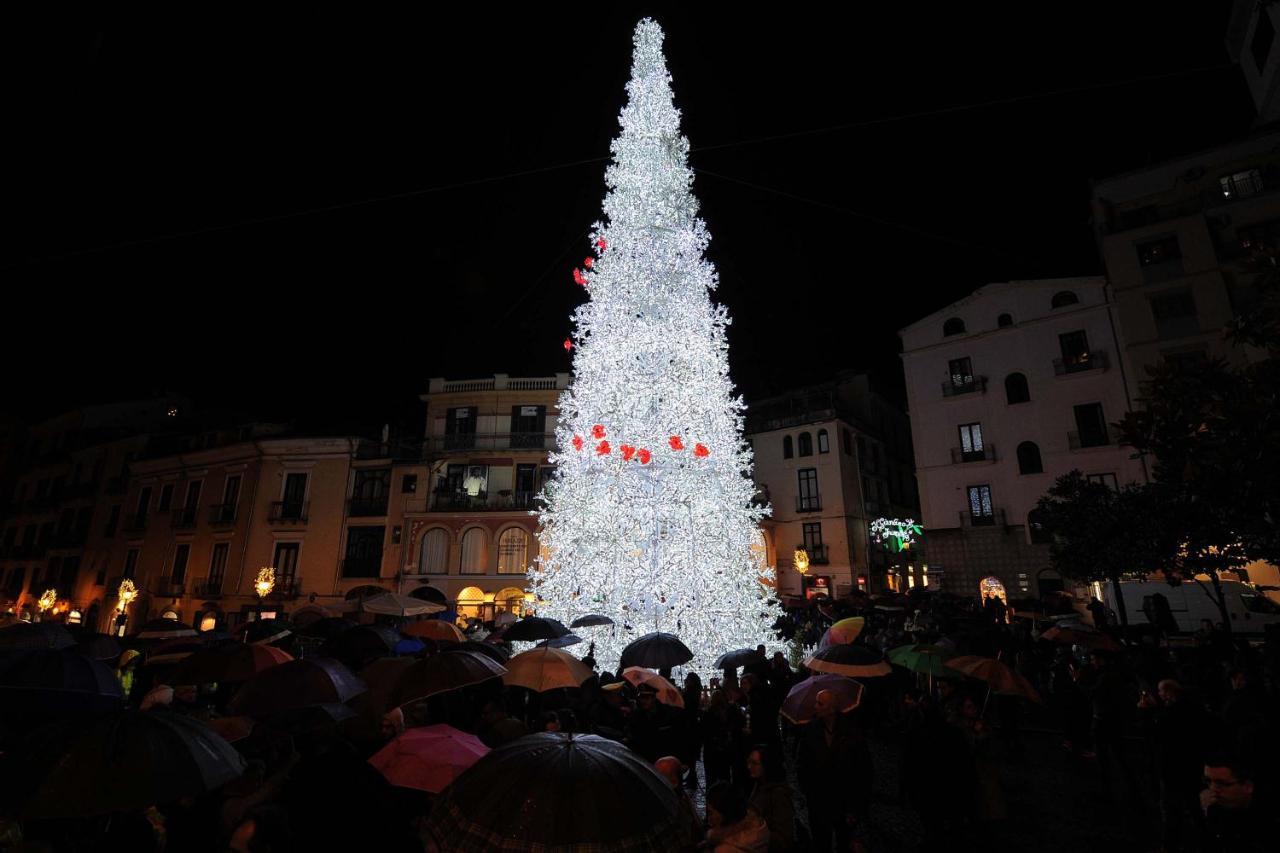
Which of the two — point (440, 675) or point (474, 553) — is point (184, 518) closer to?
point (474, 553)

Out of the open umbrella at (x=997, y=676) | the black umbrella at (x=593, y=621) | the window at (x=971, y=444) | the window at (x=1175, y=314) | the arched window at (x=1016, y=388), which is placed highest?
the window at (x=1175, y=314)

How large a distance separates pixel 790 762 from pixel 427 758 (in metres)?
7.14

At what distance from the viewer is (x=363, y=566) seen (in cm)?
2961

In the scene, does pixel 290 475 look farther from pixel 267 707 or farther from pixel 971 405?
pixel 971 405

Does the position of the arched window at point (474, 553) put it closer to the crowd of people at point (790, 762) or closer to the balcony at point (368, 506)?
the balcony at point (368, 506)

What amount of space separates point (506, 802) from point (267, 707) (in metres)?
4.15

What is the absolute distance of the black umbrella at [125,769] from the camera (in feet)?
10.4

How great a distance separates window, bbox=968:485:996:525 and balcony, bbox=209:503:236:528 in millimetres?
36107

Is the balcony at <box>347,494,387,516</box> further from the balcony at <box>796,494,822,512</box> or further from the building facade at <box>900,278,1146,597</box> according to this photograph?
the building facade at <box>900,278,1146,597</box>

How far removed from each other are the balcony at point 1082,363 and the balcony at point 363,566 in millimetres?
33105

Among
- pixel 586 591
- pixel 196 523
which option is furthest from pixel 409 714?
pixel 196 523

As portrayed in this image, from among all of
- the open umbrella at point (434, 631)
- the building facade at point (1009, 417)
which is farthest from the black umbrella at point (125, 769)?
the building facade at point (1009, 417)

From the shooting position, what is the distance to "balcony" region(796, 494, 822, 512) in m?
34.4

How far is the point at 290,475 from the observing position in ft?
101
